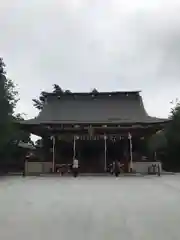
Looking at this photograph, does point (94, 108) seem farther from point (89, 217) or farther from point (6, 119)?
point (89, 217)

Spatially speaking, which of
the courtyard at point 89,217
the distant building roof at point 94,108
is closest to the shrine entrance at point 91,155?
the distant building roof at point 94,108

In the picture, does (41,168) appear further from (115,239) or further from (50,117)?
(115,239)

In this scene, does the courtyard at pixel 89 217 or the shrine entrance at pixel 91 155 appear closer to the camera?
the courtyard at pixel 89 217

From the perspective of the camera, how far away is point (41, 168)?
28.3 metres

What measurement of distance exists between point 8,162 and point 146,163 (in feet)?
42.9

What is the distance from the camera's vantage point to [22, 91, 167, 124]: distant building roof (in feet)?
100

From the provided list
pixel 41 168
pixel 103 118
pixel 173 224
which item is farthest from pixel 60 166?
pixel 173 224

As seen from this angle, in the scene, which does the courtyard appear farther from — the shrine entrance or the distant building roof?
the distant building roof

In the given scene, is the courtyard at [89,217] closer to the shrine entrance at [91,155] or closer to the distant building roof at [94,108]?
the shrine entrance at [91,155]

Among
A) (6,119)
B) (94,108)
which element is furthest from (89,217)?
(94,108)

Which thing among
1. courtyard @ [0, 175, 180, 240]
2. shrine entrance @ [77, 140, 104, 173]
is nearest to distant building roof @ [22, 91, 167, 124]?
shrine entrance @ [77, 140, 104, 173]

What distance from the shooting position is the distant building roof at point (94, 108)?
1204 inches

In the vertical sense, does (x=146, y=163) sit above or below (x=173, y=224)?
above

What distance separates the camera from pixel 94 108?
3284 cm
